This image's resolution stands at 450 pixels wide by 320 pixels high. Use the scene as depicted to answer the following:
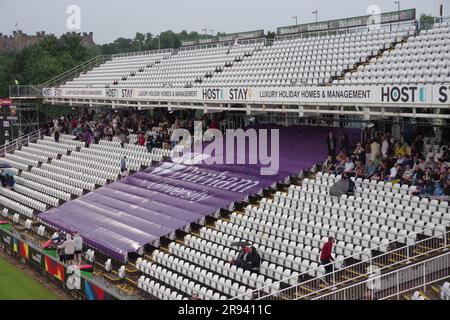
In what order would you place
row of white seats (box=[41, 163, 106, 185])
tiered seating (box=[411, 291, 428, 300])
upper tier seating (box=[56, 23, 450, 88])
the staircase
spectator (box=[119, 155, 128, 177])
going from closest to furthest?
tiered seating (box=[411, 291, 428, 300]) < upper tier seating (box=[56, 23, 450, 88]) < the staircase < spectator (box=[119, 155, 128, 177]) < row of white seats (box=[41, 163, 106, 185])

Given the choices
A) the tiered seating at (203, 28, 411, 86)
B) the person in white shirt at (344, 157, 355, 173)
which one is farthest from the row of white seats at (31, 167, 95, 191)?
the person in white shirt at (344, 157, 355, 173)

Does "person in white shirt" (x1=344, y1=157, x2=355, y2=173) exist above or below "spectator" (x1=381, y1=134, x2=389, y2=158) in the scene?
below

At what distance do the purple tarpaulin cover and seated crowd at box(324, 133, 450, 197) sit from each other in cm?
130

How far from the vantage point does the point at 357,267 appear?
1366 centimetres

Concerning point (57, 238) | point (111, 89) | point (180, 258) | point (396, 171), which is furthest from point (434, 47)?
point (111, 89)

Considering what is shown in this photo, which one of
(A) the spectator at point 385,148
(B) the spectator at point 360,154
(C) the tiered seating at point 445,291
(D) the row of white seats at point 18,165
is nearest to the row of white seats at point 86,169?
(D) the row of white seats at point 18,165

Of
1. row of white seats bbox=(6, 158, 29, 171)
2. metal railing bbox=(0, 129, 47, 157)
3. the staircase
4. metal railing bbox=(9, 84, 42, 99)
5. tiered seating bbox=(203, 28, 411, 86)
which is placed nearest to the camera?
the staircase

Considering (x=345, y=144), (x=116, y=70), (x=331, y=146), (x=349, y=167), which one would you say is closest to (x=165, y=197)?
(x=331, y=146)

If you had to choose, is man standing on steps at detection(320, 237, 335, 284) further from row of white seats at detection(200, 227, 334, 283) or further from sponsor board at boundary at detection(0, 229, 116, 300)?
sponsor board at boundary at detection(0, 229, 116, 300)

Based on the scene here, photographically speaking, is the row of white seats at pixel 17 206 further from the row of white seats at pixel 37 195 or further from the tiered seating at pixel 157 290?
the tiered seating at pixel 157 290

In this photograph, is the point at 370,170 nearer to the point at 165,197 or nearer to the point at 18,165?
the point at 165,197

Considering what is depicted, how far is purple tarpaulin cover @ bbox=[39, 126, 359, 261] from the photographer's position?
19266mm

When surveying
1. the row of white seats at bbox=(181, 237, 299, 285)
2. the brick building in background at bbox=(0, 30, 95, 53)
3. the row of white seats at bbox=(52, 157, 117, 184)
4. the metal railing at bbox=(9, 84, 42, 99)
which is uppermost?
the brick building in background at bbox=(0, 30, 95, 53)

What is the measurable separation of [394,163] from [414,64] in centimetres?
362
